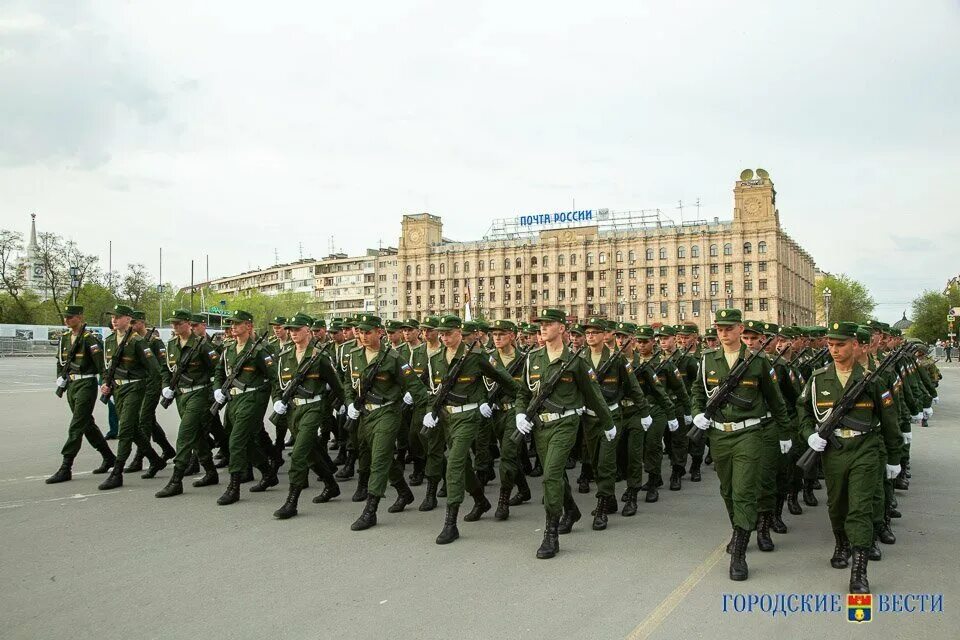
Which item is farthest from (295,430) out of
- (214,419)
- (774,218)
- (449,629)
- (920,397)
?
(774,218)

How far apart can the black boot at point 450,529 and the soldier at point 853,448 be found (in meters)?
3.18

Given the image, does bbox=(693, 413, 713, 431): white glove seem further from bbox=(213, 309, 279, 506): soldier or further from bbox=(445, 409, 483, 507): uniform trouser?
bbox=(213, 309, 279, 506): soldier

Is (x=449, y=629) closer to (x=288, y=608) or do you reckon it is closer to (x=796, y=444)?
(x=288, y=608)

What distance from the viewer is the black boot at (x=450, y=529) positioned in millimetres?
6777

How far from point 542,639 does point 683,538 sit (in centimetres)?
285

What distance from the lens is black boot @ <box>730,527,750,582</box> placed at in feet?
18.6

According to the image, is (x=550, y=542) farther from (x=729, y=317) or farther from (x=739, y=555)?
(x=729, y=317)

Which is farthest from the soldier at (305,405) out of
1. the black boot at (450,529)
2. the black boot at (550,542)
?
the black boot at (550,542)

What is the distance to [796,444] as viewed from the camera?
8.07m

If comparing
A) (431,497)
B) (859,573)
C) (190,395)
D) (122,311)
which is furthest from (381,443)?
(122,311)

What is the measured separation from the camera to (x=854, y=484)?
5547 millimetres

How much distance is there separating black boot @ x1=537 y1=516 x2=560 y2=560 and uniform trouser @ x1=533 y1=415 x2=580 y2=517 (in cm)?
7

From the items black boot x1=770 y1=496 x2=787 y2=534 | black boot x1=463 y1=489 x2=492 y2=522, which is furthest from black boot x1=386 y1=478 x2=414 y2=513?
black boot x1=770 y1=496 x2=787 y2=534

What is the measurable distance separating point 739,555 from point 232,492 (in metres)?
5.55
